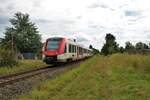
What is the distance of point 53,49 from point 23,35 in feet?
210

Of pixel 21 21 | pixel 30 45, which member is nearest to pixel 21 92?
pixel 30 45

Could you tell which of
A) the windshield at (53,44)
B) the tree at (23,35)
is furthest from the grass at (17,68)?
the tree at (23,35)

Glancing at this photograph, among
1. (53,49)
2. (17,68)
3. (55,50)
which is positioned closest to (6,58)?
(17,68)

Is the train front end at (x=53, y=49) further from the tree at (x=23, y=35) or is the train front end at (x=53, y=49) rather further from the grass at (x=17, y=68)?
the tree at (x=23, y=35)

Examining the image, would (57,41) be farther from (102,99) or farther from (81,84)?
(102,99)

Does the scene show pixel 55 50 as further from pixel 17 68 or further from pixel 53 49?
pixel 17 68

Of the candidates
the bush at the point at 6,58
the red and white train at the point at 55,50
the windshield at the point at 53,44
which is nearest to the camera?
the bush at the point at 6,58

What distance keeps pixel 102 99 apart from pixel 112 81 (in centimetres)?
480

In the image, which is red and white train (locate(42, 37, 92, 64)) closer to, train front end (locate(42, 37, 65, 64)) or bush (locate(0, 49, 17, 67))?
train front end (locate(42, 37, 65, 64))

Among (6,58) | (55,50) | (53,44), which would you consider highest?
(53,44)

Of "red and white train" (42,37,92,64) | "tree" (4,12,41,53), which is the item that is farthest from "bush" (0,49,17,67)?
"tree" (4,12,41,53)

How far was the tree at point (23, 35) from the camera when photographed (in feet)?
309

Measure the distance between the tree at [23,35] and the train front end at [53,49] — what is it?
2230 inches

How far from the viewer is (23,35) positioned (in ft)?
320
